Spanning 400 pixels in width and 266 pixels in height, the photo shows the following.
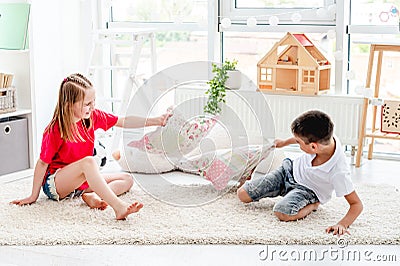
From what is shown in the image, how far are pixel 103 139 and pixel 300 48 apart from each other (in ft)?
4.27

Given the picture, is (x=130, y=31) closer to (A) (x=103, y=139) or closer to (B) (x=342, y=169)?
(A) (x=103, y=139)

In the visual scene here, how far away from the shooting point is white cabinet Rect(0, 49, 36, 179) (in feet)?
11.5

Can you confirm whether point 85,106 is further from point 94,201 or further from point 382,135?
point 382,135

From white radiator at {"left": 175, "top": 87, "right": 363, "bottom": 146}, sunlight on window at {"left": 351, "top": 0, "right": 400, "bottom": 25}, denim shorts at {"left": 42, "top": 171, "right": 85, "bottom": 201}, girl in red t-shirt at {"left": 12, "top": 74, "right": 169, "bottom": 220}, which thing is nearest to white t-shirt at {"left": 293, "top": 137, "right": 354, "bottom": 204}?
girl in red t-shirt at {"left": 12, "top": 74, "right": 169, "bottom": 220}

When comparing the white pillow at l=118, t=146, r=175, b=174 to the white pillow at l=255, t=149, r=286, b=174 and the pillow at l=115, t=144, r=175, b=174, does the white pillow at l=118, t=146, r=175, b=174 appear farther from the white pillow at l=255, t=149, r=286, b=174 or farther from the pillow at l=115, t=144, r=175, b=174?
the white pillow at l=255, t=149, r=286, b=174

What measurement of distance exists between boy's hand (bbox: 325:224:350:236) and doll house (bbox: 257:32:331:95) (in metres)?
1.42

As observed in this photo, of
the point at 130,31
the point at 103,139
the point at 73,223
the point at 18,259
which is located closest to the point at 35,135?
the point at 103,139

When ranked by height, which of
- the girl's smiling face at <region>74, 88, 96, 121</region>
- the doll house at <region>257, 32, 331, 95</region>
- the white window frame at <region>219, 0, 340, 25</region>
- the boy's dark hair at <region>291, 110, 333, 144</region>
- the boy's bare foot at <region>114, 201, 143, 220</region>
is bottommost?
the boy's bare foot at <region>114, 201, 143, 220</region>

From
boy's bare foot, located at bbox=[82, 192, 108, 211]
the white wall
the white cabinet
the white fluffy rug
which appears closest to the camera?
the white fluffy rug

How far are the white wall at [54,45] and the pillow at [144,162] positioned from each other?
0.55 metres

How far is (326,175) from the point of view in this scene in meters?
2.54

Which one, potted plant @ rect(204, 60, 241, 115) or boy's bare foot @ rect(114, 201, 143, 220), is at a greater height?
potted plant @ rect(204, 60, 241, 115)

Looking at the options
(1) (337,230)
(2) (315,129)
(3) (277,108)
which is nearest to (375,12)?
(3) (277,108)

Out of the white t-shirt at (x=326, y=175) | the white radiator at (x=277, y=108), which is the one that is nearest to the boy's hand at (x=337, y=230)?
the white t-shirt at (x=326, y=175)
